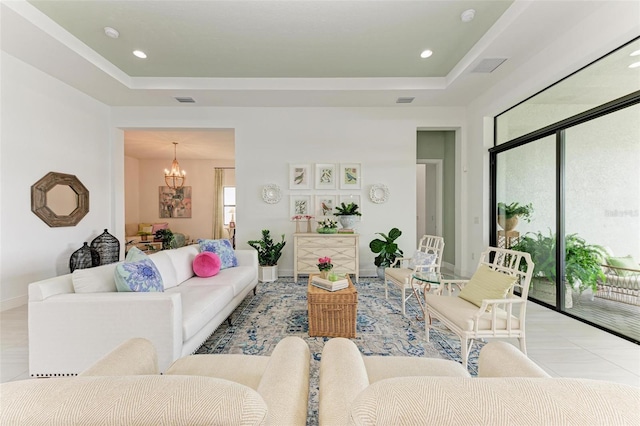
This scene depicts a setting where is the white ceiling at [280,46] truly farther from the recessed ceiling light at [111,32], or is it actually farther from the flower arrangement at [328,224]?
the flower arrangement at [328,224]

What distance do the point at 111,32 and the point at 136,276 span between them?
2.97 meters

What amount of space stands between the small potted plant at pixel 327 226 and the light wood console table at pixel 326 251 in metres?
0.12

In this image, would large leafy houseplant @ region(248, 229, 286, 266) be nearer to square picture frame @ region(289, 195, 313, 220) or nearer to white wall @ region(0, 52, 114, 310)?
square picture frame @ region(289, 195, 313, 220)

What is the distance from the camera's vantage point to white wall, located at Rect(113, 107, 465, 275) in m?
5.25

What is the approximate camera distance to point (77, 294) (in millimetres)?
1941

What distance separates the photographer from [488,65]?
12.0 ft

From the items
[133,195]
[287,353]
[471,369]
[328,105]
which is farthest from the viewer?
[133,195]

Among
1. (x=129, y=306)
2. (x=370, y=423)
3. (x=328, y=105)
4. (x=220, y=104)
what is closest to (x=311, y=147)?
(x=328, y=105)

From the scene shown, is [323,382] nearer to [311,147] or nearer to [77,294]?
[77,294]

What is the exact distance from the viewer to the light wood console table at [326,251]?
478cm

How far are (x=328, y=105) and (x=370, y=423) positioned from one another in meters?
5.23

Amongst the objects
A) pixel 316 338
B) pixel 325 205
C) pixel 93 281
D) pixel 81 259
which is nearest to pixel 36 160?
pixel 81 259

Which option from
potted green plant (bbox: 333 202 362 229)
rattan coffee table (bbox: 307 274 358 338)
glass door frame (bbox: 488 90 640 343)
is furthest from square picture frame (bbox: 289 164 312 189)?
glass door frame (bbox: 488 90 640 343)

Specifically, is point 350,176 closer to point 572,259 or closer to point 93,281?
point 572,259
